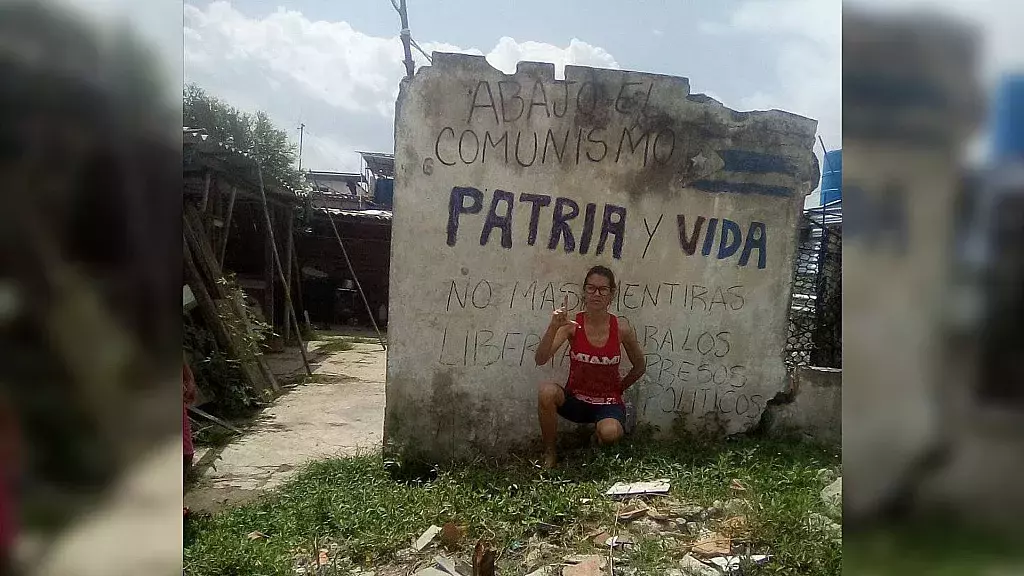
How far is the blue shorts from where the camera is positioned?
3.28 m

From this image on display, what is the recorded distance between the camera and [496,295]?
10.9ft

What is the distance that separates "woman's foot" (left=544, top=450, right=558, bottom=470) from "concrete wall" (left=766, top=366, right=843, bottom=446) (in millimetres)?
1448

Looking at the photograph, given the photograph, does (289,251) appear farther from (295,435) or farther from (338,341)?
(295,435)

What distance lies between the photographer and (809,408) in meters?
3.70

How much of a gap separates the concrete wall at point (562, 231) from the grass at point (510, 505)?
29 centimetres

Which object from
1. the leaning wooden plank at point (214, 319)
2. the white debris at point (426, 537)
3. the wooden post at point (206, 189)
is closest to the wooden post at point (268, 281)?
the wooden post at point (206, 189)

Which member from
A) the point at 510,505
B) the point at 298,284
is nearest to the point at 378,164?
the point at 298,284
